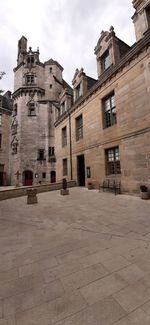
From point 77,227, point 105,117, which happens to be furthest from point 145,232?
point 105,117

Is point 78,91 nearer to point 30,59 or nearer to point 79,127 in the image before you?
point 79,127

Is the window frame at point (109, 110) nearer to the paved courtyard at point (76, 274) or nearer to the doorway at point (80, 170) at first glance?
the doorway at point (80, 170)

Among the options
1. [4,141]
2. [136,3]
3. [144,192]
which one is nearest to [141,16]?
[136,3]

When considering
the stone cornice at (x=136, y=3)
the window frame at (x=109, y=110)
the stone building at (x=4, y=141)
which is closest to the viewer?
the stone cornice at (x=136, y=3)

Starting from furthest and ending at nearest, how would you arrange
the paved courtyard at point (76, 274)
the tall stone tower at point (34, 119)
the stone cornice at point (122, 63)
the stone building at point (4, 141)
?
the stone building at point (4, 141) < the tall stone tower at point (34, 119) < the stone cornice at point (122, 63) < the paved courtyard at point (76, 274)

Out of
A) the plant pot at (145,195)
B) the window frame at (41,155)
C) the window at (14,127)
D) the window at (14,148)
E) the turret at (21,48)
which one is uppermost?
the turret at (21,48)

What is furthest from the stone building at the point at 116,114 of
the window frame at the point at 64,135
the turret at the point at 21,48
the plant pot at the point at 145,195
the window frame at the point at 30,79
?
the turret at the point at 21,48

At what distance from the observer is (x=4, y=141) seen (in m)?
26.3

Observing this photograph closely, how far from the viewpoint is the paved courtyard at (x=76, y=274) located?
5.40 feet

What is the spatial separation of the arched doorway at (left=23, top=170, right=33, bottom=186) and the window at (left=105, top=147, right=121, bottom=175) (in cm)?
1560

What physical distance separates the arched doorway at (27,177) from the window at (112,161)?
614 inches

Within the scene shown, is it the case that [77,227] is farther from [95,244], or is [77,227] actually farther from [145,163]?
[145,163]

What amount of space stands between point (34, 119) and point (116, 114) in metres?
17.9

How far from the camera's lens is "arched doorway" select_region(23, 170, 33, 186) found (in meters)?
22.9
